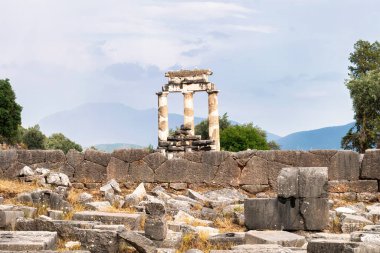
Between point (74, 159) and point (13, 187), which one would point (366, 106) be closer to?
point (74, 159)

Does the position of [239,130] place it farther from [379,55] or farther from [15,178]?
[15,178]

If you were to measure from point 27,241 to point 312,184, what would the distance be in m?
5.73

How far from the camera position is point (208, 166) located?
18453 mm

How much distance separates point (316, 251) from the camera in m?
9.48

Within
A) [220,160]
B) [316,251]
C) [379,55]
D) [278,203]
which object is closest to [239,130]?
[379,55]

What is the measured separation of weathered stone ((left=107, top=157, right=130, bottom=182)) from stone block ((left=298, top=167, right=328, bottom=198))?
6.71 metres

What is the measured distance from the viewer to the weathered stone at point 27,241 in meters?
9.80

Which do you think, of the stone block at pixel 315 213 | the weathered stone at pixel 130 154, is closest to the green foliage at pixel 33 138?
the weathered stone at pixel 130 154

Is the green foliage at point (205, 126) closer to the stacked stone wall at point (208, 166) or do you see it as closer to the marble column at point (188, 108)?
the marble column at point (188, 108)

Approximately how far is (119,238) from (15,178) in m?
8.78

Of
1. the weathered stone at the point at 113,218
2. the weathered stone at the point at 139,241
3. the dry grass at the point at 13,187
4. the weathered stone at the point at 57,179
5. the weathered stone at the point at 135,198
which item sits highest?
the weathered stone at the point at 57,179

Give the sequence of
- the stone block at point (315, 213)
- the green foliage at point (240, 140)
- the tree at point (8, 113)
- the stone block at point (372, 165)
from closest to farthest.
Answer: the stone block at point (315, 213) → the stone block at point (372, 165) → the green foliage at point (240, 140) → the tree at point (8, 113)

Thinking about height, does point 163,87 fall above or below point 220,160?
above

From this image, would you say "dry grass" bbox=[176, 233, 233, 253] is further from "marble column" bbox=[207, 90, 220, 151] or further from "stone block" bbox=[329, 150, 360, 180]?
"marble column" bbox=[207, 90, 220, 151]
